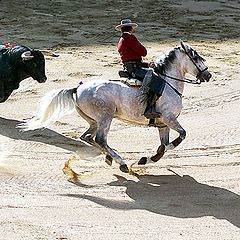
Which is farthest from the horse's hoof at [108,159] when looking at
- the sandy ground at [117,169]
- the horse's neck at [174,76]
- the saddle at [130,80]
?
the horse's neck at [174,76]

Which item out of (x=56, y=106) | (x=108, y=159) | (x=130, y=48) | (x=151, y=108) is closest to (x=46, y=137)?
(x=56, y=106)

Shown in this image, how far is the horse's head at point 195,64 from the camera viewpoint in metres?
10.5

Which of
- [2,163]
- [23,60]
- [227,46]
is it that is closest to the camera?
[2,163]

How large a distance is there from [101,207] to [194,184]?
146cm

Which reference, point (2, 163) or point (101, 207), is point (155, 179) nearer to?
point (101, 207)

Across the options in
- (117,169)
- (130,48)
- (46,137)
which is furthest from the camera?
(46,137)

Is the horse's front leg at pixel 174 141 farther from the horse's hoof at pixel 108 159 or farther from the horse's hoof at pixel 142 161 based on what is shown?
the horse's hoof at pixel 108 159

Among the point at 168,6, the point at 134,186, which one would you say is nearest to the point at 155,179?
the point at 134,186

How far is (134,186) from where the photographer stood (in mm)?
10148

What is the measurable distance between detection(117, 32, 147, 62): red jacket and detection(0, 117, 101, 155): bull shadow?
5.91 ft

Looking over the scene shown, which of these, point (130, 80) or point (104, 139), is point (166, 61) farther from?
point (104, 139)

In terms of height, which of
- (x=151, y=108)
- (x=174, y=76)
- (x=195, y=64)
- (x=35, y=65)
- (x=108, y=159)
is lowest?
(x=108, y=159)

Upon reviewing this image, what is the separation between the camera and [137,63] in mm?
10328

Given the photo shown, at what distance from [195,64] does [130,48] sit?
3.09 feet
